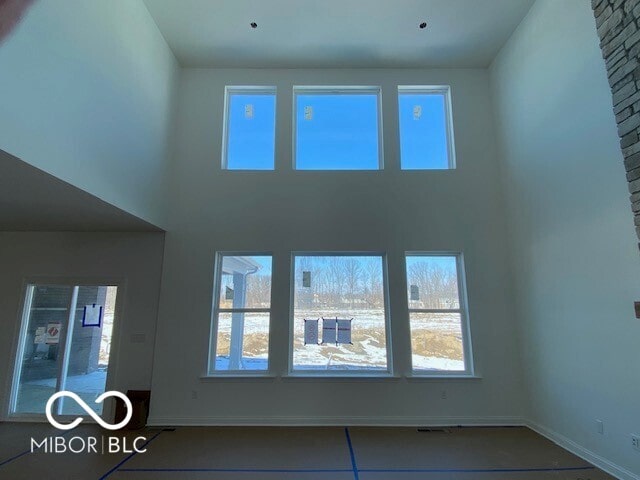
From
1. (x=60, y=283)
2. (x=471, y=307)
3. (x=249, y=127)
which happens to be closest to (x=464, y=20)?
(x=249, y=127)

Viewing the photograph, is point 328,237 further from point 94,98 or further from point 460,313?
point 94,98

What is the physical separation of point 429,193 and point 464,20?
237 cm

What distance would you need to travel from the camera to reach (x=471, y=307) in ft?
15.9

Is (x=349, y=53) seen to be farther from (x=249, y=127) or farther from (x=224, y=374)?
(x=224, y=374)

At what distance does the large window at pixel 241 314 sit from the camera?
486 cm

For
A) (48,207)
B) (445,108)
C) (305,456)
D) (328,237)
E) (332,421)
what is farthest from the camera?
(445,108)

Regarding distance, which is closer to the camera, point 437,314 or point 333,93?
point 437,314

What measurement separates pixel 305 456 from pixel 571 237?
3688 mm

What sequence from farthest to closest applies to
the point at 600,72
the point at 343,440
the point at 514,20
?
the point at 514,20
the point at 343,440
the point at 600,72

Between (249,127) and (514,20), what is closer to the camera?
(514,20)

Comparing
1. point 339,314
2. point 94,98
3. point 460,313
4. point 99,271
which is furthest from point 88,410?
point 460,313

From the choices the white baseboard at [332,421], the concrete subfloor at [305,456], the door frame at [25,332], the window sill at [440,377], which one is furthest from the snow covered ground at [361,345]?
the door frame at [25,332]

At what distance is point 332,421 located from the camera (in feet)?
15.0

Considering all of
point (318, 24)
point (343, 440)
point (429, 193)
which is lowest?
point (343, 440)
